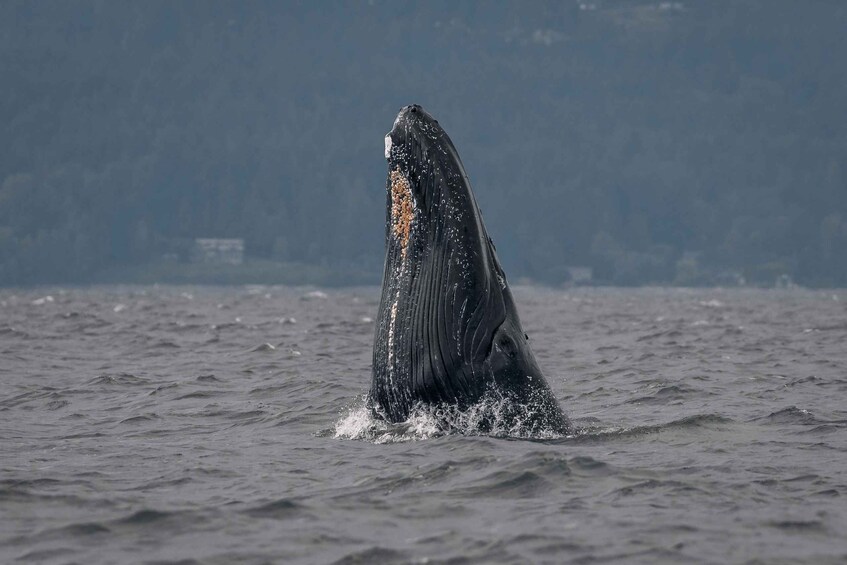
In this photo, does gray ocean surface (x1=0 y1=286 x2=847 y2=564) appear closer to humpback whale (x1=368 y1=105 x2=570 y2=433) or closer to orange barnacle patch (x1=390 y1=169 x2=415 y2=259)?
humpback whale (x1=368 y1=105 x2=570 y2=433)

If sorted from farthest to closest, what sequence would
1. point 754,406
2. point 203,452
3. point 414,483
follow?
point 754,406
point 203,452
point 414,483

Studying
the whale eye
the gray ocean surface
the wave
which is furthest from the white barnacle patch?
the whale eye

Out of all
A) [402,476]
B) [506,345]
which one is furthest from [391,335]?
[402,476]

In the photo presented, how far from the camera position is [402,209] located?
977 centimetres

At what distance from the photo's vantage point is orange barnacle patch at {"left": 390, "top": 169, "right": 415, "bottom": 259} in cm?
973

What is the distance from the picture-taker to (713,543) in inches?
280

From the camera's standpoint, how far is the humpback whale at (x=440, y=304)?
9.42 m

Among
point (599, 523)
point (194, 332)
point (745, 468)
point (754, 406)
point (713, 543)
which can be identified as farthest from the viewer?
point (194, 332)

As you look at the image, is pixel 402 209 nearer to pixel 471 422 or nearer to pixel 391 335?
pixel 391 335

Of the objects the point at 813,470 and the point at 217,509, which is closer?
the point at 217,509

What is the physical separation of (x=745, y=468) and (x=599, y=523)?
7.01ft

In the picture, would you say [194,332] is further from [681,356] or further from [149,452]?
[149,452]

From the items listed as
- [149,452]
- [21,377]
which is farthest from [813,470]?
[21,377]

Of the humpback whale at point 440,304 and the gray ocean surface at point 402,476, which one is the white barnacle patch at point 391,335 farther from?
the gray ocean surface at point 402,476
